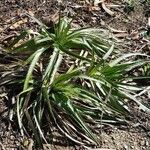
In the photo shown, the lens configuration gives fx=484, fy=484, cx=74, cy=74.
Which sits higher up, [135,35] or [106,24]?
[106,24]

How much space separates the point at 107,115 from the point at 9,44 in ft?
3.95

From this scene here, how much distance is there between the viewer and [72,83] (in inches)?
175

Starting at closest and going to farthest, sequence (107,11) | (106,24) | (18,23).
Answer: (18,23), (106,24), (107,11)

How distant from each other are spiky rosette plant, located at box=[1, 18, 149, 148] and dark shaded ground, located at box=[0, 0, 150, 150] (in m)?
0.12

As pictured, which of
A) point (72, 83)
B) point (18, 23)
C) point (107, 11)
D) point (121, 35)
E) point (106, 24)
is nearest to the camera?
point (72, 83)

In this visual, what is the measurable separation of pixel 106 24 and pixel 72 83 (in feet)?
3.73

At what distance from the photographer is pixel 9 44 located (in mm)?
4711

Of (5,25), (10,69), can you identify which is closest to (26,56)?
(10,69)

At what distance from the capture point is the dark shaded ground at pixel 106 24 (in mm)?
4270

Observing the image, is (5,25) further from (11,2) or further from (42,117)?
(42,117)

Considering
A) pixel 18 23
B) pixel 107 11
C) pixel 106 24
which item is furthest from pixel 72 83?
pixel 107 11

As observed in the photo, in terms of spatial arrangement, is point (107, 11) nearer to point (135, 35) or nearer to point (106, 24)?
point (106, 24)

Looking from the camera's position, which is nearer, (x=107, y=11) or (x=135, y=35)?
(x=135, y=35)

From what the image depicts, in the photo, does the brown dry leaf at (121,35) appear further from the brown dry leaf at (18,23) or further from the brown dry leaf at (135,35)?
the brown dry leaf at (18,23)
